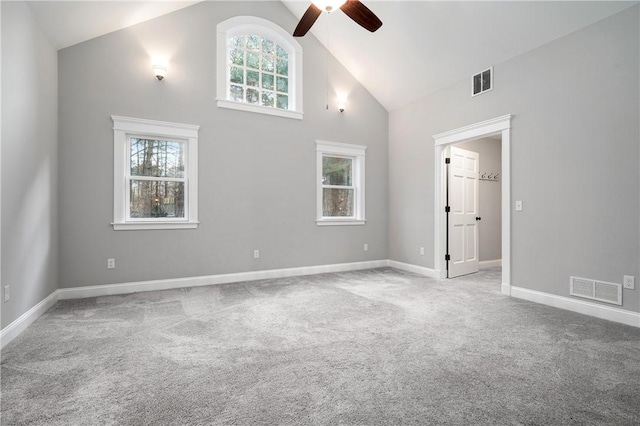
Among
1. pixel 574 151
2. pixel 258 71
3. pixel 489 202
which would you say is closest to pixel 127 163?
pixel 258 71

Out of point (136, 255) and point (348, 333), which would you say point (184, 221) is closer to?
point (136, 255)

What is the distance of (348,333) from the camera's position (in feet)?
9.23

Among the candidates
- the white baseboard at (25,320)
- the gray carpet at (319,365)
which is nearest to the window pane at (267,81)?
the gray carpet at (319,365)

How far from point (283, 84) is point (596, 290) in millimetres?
4907

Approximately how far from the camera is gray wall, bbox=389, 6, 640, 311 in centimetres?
307

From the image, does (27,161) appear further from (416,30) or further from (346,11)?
(416,30)

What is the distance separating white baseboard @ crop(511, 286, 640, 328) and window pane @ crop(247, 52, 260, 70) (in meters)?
4.83

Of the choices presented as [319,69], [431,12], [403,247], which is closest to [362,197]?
[403,247]

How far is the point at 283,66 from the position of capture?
5336 millimetres

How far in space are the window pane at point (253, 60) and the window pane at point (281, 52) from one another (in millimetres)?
387

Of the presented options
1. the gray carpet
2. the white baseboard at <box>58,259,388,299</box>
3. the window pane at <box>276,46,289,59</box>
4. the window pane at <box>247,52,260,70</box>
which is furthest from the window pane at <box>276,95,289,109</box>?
the gray carpet

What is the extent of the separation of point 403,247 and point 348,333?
10.8ft

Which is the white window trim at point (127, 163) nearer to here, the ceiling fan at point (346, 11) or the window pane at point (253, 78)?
the window pane at point (253, 78)

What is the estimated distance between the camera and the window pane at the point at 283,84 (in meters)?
5.29
